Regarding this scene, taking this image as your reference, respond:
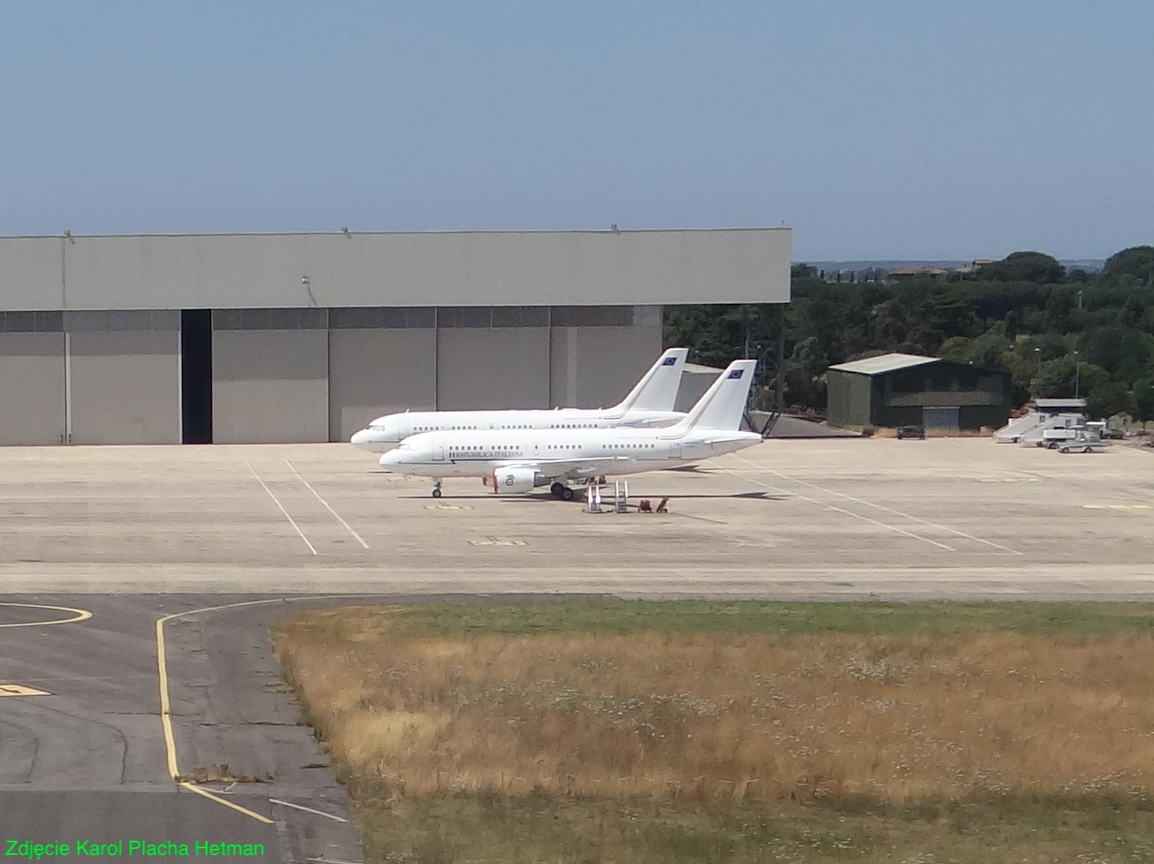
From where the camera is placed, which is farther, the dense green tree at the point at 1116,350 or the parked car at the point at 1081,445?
the dense green tree at the point at 1116,350

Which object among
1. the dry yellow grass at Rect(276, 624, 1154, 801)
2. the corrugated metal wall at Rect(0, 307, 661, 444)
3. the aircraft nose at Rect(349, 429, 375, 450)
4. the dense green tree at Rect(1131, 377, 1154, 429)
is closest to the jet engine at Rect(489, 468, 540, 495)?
the aircraft nose at Rect(349, 429, 375, 450)

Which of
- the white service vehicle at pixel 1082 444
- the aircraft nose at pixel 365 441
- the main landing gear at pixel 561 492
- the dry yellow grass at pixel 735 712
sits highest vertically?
the aircraft nose at pixel 365 441

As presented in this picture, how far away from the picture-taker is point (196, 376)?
108562mm

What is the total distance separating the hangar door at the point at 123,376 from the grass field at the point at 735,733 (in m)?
63.4

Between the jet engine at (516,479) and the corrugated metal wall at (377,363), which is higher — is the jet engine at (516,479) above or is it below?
below

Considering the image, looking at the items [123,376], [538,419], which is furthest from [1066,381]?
[123,376]

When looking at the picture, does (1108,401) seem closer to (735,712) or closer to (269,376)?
(269,376)

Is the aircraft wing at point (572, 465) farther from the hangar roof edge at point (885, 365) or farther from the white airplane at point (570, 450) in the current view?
the hangar roof edge at point (885, 365)

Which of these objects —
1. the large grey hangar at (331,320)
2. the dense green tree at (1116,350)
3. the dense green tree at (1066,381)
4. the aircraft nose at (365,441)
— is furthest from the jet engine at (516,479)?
the dense green tree at (1116,350)

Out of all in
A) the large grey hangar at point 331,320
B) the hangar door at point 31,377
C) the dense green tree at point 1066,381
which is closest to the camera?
the hangar door at point 31,377

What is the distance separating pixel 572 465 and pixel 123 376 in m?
40.6

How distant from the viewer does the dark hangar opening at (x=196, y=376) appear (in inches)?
4109

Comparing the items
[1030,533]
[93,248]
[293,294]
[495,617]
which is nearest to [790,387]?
[293,294]

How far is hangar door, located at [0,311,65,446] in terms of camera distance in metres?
99.9
